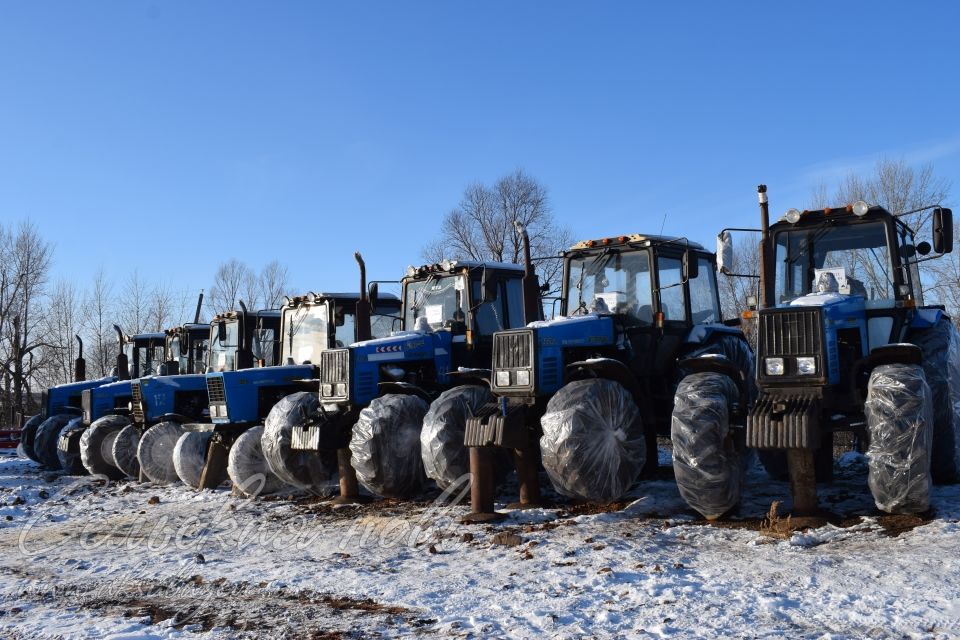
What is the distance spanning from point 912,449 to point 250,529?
20.6 feet

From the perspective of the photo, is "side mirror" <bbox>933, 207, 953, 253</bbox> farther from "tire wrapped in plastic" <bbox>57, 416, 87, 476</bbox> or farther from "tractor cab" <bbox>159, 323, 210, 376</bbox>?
"tire wrapped in plastic" <bbox>57, 416, 87, 476</bbox>

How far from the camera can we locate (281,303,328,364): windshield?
541 inches

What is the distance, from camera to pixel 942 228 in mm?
7746

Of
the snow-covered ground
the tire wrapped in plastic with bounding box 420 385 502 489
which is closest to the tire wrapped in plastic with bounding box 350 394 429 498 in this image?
the snow-covered ground

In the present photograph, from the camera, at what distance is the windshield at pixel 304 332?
1374 cm

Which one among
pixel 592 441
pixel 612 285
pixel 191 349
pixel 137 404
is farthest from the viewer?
pixel 191 349

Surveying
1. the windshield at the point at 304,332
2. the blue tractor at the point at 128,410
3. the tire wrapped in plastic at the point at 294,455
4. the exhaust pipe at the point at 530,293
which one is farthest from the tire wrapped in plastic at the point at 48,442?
the exhaust pipe at the point at 530,293

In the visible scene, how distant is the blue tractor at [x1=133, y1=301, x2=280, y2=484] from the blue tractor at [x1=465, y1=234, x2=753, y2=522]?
5.77 m

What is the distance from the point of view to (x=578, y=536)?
293 inches

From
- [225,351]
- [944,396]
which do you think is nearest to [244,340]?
[225,351]

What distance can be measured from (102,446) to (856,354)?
12467 millimetres

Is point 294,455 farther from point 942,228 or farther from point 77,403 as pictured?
point 77,403

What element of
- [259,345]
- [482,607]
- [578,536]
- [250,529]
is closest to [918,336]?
[578,536]

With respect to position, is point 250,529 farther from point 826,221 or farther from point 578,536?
point 826,221
